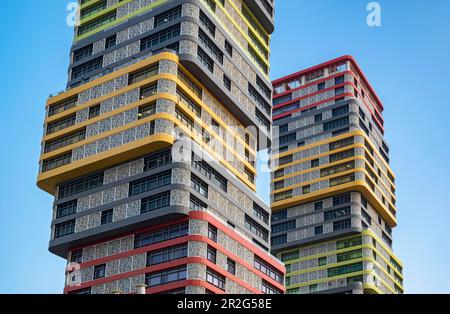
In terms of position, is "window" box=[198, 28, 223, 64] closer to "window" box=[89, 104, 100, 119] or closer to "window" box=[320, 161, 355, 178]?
"window" box=[89, 104, 100, 119]

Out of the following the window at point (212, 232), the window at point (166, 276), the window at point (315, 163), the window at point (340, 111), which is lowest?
the window at point (166, 276)

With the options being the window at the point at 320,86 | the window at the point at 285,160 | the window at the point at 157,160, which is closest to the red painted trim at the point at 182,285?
the window at the point at 157,160

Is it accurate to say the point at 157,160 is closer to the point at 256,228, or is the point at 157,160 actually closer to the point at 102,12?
the point at 256,228

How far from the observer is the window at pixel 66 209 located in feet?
351

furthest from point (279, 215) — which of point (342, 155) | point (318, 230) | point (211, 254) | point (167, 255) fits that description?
point (167, 255)

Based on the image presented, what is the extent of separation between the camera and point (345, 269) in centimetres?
15325

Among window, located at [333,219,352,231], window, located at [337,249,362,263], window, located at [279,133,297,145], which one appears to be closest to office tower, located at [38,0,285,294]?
window, located at [333,219,352,231]

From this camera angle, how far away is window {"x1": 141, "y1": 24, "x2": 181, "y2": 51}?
360 feet

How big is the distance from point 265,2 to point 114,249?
54156 millimetres

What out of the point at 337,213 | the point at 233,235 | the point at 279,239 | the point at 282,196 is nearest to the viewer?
the point at 233,235

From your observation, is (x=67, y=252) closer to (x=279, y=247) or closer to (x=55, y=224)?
(x=55, y=224)

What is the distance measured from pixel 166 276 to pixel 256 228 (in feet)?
76.9

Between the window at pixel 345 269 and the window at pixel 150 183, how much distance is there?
211 feet

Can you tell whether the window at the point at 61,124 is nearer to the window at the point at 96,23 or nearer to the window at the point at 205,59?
the window at the point at 96,23
